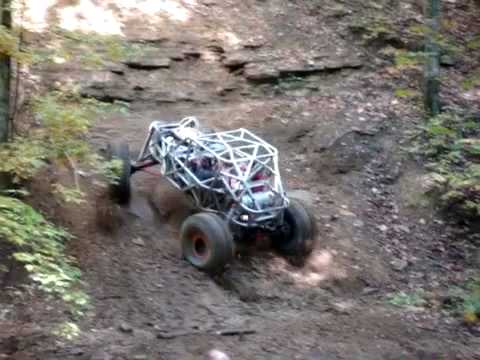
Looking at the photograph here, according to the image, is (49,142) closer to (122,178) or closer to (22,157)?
(22,157)

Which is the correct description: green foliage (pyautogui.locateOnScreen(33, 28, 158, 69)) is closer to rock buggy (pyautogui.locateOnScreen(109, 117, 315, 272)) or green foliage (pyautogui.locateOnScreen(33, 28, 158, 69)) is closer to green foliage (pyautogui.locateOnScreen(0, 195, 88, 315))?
rock buggy (pyautogui.locateOnScreen(109, 117, 315, 272))

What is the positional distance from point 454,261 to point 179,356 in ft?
14.3

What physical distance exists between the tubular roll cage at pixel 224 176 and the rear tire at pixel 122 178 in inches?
15.2

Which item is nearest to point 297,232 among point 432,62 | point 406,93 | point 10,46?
point 10,46

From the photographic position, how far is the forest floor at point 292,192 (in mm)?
6734

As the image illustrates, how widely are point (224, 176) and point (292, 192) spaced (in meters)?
2.17

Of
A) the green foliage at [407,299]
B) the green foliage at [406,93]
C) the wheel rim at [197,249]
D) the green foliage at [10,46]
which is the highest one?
the green foliage at [406,93]

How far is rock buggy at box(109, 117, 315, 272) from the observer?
769 centimetres

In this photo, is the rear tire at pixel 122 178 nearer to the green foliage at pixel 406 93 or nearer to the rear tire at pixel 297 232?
the rear tire at pixel 297 232

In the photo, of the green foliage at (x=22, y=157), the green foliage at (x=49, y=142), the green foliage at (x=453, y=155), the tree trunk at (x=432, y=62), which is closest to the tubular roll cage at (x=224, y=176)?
the green foliage at (x=49, y=142)

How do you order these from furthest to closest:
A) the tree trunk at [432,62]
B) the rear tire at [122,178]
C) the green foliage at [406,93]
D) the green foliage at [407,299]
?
the green foliage at [406,93] < the tree trunk at [432,62] < the rear tire at [122,178] < the green foliage at [407,299]

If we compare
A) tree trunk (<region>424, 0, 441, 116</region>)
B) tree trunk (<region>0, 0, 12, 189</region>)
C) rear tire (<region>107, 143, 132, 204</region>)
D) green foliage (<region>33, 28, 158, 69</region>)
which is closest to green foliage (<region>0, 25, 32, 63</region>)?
green foliage (<region>33, 28, 158, 69</region>)

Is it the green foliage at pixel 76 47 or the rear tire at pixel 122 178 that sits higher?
the green foliage at pixel 76 47

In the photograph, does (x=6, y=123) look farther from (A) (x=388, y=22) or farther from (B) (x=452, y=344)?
(A) (x=388, y=22)
